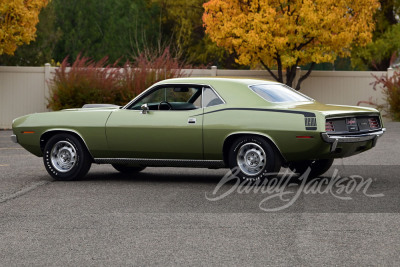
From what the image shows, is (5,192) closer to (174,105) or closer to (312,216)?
(174,105)

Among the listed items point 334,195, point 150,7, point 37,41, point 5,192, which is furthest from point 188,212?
point 150,7

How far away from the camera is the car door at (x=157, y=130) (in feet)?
40.3

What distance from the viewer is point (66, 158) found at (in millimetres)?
13047

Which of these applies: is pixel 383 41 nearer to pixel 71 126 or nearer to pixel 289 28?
pixel 289 28

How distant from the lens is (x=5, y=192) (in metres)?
11.7

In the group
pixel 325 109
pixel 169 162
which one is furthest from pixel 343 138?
pixel 169 162

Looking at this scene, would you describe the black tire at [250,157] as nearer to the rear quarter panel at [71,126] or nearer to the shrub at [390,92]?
the rear quarter panel at [71,126]

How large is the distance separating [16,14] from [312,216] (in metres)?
22.4

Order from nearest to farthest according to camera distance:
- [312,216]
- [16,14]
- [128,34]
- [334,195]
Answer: [312,216] → [334,195] → [16,14] → [128,34]

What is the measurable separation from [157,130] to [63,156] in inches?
63.1

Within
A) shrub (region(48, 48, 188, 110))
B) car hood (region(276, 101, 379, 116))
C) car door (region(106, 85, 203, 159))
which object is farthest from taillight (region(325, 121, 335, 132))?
shrub (region(48, 48, 188, 110))

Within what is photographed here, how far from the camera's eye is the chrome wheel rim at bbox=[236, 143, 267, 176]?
38.9ft

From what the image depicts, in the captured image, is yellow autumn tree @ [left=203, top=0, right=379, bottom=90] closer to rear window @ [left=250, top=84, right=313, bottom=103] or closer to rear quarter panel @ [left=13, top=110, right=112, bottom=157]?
rear window @ [left=250, top=84, right=313, bottom=103]

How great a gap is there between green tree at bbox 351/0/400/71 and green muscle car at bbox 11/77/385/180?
1090 inches
